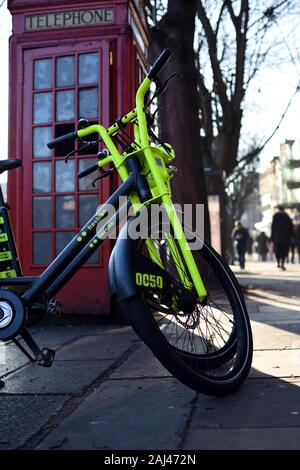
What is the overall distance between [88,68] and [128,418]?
13.3ft

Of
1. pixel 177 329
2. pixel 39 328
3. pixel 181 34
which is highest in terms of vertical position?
pixel 181 34

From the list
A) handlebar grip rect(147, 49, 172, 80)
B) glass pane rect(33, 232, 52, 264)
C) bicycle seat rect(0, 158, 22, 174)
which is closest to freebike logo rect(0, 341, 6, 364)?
glass pane rect(33, 232, 52, 264)

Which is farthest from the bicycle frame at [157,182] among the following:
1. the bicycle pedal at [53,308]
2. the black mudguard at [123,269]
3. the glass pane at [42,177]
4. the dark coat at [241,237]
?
the dark coat at [241,237]

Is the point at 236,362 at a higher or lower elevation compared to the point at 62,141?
lower

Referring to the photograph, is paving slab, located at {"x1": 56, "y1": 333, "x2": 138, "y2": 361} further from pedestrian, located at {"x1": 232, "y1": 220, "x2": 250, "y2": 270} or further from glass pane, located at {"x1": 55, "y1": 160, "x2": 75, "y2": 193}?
pedestrian, located at {"x1": 232, "y1": 220, "x2": 250, "y2": 270}

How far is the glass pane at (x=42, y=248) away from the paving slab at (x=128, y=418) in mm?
2723

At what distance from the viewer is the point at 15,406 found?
2.80m

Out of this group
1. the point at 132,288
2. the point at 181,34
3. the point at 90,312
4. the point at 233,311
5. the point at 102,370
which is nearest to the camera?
the point at 132,288

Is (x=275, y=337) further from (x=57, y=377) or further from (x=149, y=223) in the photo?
(x=149, y=223)

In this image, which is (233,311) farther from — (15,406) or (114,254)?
(15,406)

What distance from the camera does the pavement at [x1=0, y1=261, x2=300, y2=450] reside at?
86.9 inches

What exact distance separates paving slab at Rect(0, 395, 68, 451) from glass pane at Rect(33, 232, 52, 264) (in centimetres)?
281
